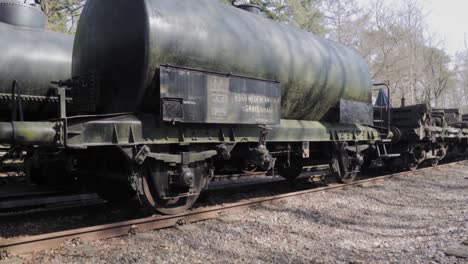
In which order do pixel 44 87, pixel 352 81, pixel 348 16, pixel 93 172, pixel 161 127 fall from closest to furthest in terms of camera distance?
pixel 161 127 → pixel 93 172 → pixel 44 87 → pixel 352 81 → pixel 348 16

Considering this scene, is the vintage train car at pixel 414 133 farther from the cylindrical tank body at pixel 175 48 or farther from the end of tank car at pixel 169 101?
the end of tank car at pixel 169 101

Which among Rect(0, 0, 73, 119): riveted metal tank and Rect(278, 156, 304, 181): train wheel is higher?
Rect(0, 0, 73, 119): riveted metal tank

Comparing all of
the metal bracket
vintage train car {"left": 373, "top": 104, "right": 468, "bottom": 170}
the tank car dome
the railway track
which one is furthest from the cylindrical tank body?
vintage train car {"left": 373, "top": 104, "right": 468, "bottom": 170}

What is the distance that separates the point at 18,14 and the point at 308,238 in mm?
7683

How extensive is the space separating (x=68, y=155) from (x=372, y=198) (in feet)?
20.0

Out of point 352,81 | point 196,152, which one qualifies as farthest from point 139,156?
point 352,81

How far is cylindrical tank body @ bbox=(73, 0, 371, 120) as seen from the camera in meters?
5.60

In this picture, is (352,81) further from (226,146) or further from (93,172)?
(93,172)

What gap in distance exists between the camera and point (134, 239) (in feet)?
17.3

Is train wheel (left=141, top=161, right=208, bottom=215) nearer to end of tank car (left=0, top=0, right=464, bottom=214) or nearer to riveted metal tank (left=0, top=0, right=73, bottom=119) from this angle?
end of tank car (left=0, top=0, right=464, bottom=214)

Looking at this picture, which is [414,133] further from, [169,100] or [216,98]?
[169,100]

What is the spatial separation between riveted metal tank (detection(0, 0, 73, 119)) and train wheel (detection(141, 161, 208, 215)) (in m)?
3.59

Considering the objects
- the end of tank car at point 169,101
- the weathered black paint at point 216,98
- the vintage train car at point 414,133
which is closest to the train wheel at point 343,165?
the end of tank car at point 169,101

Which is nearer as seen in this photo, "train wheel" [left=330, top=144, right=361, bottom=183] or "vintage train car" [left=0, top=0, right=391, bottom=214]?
"vintage train car" [left=0, top=0, right=391, bottom=214]
